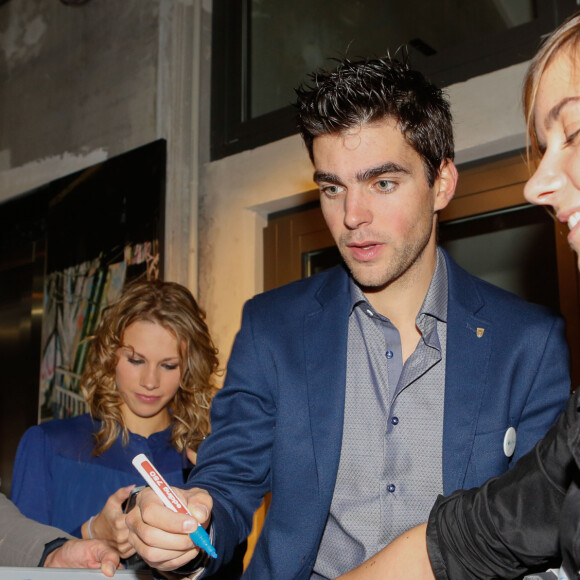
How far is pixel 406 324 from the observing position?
6.13ft

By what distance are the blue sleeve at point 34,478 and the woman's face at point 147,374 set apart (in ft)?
1.01

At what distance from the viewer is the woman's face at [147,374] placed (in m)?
2.53

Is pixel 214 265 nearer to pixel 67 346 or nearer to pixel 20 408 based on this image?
pixel 67 346

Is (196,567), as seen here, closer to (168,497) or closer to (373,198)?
(168,497)

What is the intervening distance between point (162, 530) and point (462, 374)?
81 centimetres

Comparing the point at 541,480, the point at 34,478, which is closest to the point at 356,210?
the point at 541,480

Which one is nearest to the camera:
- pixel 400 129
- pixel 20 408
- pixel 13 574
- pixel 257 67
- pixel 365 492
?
pixel 13 574

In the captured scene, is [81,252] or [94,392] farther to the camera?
[81,252]

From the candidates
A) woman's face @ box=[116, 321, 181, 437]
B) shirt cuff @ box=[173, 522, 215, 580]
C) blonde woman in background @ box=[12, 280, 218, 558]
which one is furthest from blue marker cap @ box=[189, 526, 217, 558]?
woman's face @ box=[116, 321, 181, 437]

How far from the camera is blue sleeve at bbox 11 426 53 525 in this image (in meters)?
2.33

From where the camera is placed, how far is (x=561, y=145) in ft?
3.79

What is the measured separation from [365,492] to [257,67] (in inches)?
109

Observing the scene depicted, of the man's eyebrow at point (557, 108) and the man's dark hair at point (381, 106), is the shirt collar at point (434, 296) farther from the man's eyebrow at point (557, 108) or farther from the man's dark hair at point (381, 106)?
the man's eyebrow at point (557, 108)

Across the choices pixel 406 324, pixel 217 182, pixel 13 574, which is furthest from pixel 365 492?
pixel 217 182
